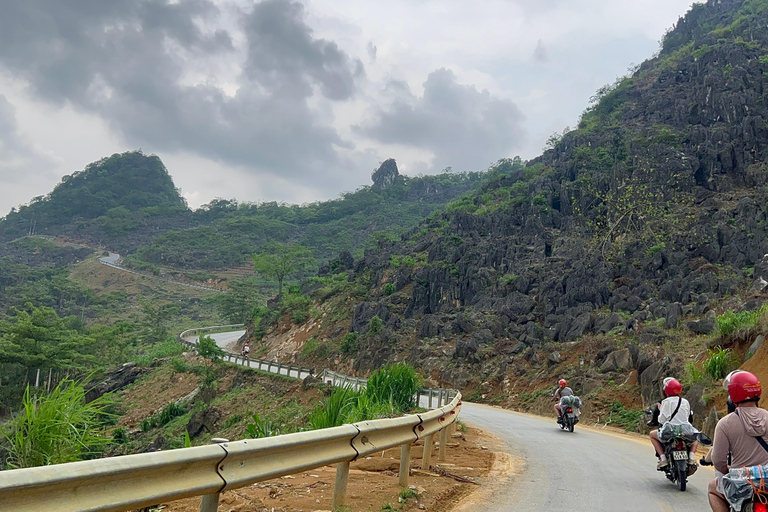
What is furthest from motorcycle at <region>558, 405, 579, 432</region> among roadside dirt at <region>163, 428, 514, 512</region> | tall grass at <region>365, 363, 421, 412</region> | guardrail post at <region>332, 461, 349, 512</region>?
guardrail post at <region>332, 461, 349, 512</region>

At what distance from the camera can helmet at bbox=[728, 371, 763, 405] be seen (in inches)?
193

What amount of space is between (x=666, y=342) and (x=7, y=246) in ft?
541

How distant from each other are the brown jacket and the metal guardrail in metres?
3.08

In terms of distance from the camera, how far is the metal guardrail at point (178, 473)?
9.10ft

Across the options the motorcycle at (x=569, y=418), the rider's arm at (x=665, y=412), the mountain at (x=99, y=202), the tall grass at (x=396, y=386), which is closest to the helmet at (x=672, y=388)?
the rider's arm at (x=665, y=412)

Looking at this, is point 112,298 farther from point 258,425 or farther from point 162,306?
point 258,425

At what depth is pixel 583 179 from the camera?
161ft

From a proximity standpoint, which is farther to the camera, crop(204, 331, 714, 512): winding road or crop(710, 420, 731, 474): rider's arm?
crop(204, 331, 714, 512): winding road

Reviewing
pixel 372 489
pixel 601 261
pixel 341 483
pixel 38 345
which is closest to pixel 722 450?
pixel 341 483

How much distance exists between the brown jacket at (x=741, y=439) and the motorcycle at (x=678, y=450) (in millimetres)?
3589

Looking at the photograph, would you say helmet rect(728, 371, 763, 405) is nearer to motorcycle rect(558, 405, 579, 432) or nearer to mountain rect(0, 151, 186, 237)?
motorcycle rect(558, 405, 579, 432)

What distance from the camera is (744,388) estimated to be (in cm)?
491

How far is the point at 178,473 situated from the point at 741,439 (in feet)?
14.3

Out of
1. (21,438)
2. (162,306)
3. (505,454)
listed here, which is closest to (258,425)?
(21,438)
